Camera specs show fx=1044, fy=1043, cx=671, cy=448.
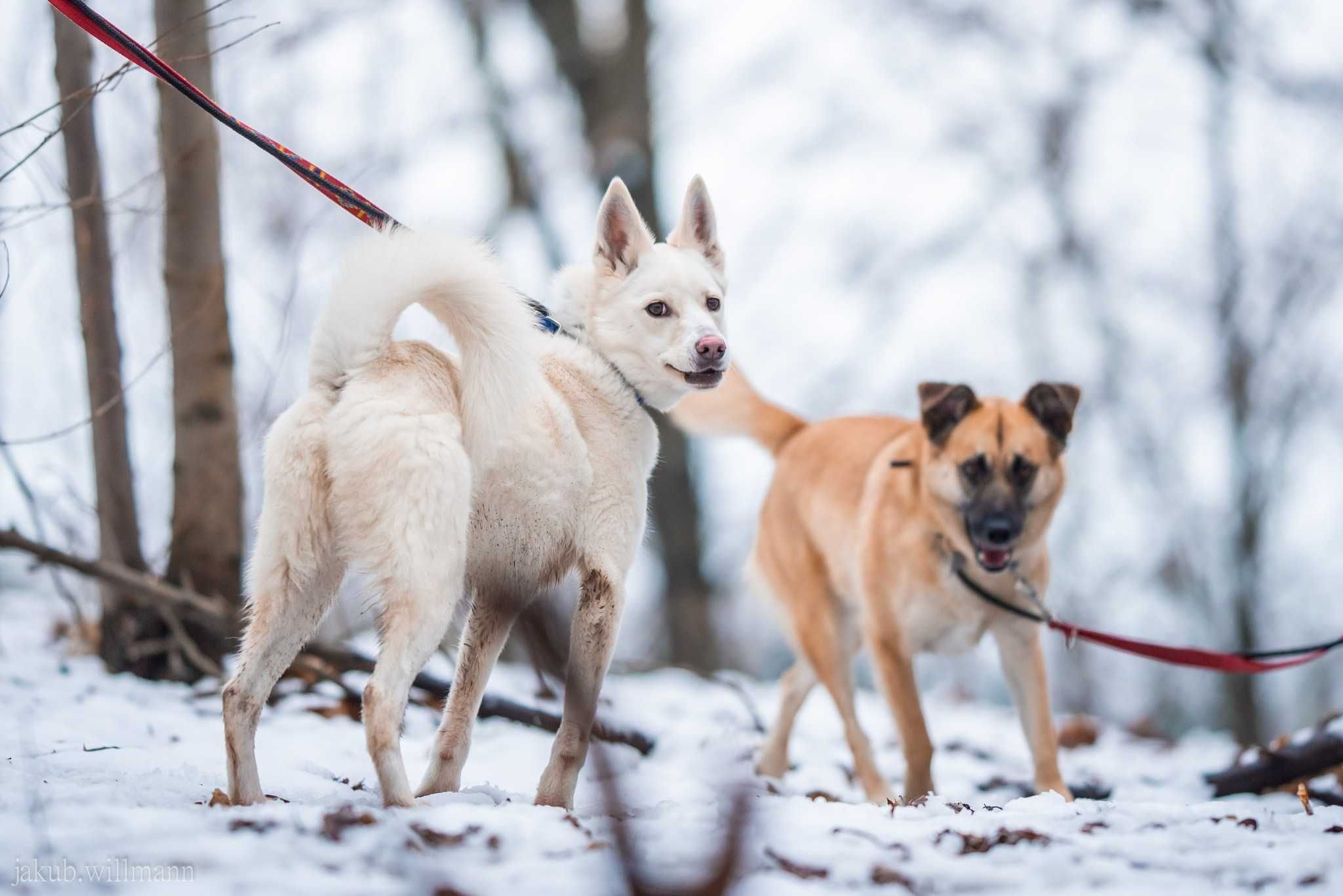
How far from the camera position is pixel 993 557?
4.21m

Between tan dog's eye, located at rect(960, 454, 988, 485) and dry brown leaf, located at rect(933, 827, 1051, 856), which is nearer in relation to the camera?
dry brown leaf, located at rect(933, 827, 1051, 856)

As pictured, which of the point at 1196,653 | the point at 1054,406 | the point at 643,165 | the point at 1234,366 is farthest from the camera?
the point at 1234,366

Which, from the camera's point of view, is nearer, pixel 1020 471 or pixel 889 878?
pixel 889 878

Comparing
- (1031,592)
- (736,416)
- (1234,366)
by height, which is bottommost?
(1031,592)

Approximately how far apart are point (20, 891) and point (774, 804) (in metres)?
1.61

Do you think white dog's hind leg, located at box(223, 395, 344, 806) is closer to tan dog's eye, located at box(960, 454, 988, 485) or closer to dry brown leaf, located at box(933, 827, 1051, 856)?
dry brown leaf, located at box(933, 827, 1051, 856)

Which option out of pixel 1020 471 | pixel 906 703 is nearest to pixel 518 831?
pixel 906 703

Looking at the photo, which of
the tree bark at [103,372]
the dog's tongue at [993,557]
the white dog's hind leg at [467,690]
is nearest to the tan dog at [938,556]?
the dog's tongue at [993,557]

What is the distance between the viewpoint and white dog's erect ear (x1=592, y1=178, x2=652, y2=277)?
10.8ft

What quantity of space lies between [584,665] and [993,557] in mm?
2122

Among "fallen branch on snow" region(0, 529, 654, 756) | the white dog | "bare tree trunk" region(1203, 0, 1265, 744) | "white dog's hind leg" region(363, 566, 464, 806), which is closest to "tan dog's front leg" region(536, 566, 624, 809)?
the white dog

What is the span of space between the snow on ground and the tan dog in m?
1.02

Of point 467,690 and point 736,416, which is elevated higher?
point 736,416

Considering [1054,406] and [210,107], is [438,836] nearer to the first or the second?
[210,107]
